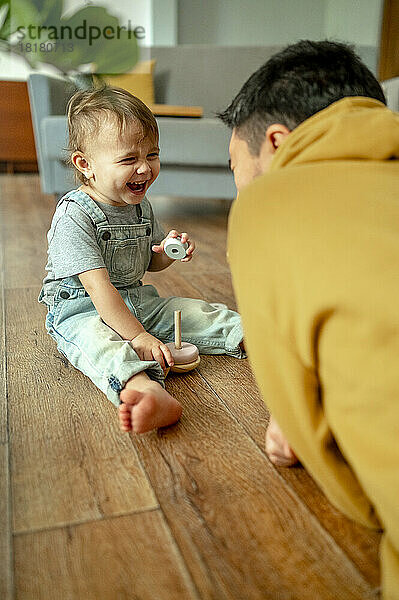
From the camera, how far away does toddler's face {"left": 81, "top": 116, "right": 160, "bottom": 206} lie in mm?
1093

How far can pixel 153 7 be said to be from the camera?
16.0 ft

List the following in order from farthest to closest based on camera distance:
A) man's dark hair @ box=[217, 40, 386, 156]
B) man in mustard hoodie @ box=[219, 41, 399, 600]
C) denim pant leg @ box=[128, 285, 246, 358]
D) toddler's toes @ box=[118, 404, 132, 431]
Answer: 1. denim pant leg @ box=[128, 285, 246, 358]
2. toddler's toes @ box=[118, 404, 132, 431]
3. man's dark hair @ box=[217, 40, 386, 156]
4. man in mustard hoodie @ box=[219, 41, 399, 600]

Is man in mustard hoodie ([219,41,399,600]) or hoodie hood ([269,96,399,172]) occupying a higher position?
hoodie hood ([269,96,399,172])

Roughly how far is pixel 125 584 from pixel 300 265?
0.36 metres

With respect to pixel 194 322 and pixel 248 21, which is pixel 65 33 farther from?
pixel 194 322

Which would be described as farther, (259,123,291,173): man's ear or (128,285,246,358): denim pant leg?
(128,285,246,358): denim pant leg

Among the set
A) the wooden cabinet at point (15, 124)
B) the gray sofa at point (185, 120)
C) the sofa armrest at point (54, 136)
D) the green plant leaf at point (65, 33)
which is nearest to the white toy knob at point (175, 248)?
the gray sofa at point (185, 120)

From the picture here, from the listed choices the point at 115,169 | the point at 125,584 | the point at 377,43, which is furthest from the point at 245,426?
the point at 377,43

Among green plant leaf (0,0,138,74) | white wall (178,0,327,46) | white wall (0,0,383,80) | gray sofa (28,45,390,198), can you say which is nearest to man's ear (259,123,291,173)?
gray sofa (28,45,390,198)

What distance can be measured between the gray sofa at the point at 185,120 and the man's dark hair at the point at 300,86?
1950 millimetres

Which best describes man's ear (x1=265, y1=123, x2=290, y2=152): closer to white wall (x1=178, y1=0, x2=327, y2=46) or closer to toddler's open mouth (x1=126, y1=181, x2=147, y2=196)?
toddler's open mouth (x1=126, y1=181, x2=147, y2=196)

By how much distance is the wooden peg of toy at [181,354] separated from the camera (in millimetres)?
1104

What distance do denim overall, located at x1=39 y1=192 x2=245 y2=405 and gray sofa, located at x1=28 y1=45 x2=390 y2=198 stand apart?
1.48m

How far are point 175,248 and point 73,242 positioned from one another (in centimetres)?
19
